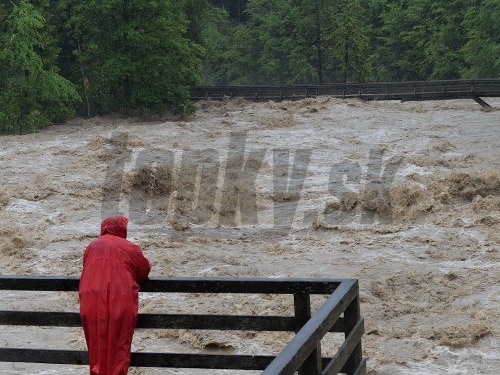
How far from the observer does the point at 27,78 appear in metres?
40.9

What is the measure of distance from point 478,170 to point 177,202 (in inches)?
299

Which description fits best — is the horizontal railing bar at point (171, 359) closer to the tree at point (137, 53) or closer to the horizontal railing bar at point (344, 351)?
the horizontal railing bar at point (344, 351)

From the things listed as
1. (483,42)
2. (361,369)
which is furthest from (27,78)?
(361,369)

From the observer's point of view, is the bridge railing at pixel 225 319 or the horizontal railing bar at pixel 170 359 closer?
the bridge railing at pixel 225 319

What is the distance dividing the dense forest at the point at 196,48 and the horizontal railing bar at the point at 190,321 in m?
34.3

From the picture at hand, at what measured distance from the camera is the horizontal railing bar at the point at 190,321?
512 centimetres

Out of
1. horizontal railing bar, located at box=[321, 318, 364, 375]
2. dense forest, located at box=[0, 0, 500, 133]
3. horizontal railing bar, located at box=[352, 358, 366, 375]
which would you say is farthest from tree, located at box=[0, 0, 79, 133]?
horizontal railing bar, located at box=[321, 318, 364, 375]

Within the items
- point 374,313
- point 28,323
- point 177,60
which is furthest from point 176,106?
point 28,323

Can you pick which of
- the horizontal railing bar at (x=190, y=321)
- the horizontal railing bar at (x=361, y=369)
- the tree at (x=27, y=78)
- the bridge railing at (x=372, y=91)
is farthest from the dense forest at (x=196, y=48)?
the horizontal railing bar at (x=361, y=369)

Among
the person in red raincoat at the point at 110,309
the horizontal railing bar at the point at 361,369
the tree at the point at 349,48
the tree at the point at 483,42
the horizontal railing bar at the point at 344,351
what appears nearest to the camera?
the horizontal railing bar at the point at 344,351

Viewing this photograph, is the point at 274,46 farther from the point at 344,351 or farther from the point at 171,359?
the point at 344,351

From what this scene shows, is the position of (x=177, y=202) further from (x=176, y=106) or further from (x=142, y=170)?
(x=176, y=106)

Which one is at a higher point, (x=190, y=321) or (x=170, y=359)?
(x=190, y=321)

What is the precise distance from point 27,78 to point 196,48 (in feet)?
27.5
